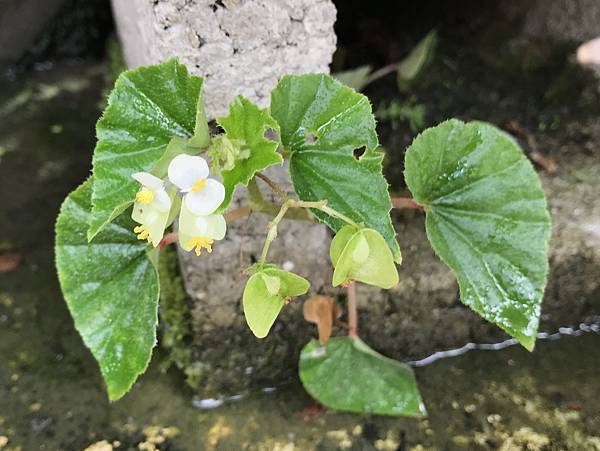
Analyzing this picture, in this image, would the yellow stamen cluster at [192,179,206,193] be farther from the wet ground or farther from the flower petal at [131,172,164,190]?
the wet ground

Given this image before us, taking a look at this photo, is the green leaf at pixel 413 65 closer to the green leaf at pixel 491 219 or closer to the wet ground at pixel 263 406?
the green leaf at pixel 491 219

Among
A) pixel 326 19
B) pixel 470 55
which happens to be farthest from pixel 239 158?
pixel 470 55

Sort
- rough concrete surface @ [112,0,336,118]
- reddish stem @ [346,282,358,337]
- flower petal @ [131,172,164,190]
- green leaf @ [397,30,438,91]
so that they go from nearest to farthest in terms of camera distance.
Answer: flower petal @ [131,172,164,190] → rough concrete surface @ [112,0,336,118] → reddish stem @ [346,282,358,337] → green leaf @ [397,30,438,91]

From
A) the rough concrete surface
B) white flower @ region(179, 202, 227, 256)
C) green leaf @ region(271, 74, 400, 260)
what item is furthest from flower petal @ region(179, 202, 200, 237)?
the rough concrete surface

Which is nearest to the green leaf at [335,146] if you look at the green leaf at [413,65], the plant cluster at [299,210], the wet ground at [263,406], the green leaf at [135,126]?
the plant cluster at [299,210]

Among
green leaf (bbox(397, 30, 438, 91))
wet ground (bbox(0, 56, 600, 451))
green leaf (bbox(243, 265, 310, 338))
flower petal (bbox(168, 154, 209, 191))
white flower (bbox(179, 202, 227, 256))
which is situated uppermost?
green leaf (bbox(397, 30, 438, 91))

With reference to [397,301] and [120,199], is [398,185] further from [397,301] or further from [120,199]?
[120,199]

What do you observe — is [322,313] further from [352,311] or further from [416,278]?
[416,278]

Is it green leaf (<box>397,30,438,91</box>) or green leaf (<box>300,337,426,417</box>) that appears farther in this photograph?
green leaf (<box>397,30,438,91</box>)
